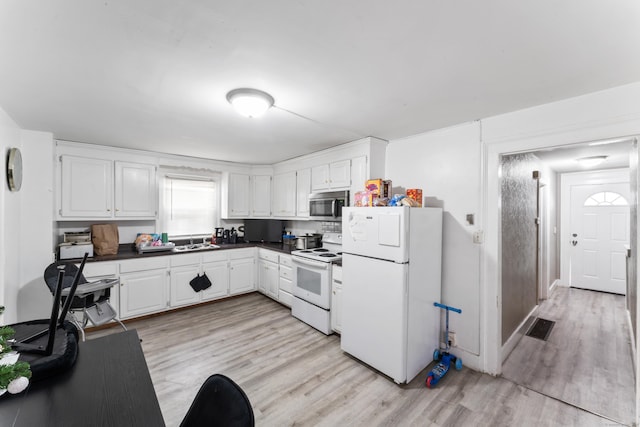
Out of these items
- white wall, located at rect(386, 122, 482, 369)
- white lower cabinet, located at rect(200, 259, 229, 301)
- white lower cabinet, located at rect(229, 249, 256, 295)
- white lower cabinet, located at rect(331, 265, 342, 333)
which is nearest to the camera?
white wall, located at rect(386, 122, 482, 369)

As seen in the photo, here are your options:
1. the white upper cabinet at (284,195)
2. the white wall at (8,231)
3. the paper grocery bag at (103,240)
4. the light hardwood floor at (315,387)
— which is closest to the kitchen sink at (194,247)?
the paper grocery bag at (103,240)

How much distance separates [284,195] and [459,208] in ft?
9.08

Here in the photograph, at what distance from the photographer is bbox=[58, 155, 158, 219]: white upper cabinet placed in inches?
129

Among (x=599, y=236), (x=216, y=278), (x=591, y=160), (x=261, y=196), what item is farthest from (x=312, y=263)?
(x=599, y=236)

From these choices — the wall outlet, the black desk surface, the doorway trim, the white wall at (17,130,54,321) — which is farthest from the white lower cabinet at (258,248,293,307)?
the doorway trim

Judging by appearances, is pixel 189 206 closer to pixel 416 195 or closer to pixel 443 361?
pixel 416 195

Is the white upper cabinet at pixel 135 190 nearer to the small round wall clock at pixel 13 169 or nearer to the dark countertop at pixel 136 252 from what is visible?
the dark countertop at pixel 136 252

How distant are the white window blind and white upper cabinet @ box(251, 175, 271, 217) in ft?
2.21

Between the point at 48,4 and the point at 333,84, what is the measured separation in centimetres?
140

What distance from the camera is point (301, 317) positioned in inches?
137

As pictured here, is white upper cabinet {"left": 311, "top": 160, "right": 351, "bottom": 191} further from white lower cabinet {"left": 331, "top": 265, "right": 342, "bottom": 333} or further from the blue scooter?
the blue scooter

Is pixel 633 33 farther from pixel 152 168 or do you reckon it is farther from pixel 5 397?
pixel 152 168

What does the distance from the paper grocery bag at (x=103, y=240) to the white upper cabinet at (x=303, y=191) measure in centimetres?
247

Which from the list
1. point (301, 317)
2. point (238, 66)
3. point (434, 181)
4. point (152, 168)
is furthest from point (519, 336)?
point (152, 168)
